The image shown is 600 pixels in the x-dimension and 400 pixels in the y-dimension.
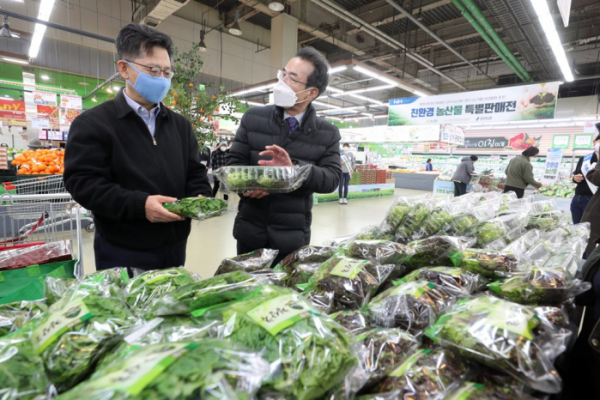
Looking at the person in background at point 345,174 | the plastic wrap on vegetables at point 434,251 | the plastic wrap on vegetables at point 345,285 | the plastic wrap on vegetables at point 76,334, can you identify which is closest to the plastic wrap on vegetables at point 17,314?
the plastic wrap on vegetables at point 76,334

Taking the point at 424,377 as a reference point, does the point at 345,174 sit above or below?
above

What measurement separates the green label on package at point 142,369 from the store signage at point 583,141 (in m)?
16.2

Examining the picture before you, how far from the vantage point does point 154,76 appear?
148cm

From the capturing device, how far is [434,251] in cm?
119

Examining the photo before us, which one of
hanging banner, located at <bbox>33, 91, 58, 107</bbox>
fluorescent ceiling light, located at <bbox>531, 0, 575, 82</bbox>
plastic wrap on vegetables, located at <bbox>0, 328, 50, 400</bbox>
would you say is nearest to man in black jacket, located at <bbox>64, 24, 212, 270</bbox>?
plastic wrap on vegetables, located at <bbox>0, 328, 50, 400</bbox>

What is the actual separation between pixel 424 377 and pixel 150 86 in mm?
1535

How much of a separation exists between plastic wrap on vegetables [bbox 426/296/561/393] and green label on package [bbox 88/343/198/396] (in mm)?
522

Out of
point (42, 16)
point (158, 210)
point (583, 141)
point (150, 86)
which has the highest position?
point (42, 16)

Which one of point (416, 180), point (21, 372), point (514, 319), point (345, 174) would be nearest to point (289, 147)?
point (514, 319)

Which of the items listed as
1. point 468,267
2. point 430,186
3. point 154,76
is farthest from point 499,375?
point 430,186

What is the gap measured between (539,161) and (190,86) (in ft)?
49.6

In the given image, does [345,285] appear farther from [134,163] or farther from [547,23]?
[547,23]

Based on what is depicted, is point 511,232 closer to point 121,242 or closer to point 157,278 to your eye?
point 157,278

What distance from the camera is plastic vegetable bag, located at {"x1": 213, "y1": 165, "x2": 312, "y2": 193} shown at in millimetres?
1454
